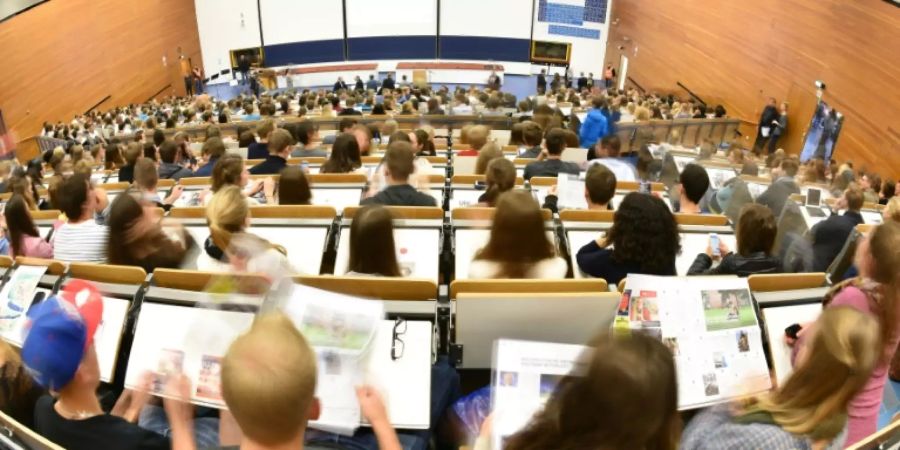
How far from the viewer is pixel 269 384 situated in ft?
4.26

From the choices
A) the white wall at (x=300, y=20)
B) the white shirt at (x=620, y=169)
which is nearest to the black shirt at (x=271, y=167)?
the white shirt at (x=620, y=169)

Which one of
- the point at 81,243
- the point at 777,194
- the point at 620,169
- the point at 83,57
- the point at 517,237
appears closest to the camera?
the point at 517,237

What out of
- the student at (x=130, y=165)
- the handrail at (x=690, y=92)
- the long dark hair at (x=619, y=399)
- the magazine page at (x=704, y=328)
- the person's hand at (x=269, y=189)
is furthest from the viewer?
the handrail at (x=690, y=92)

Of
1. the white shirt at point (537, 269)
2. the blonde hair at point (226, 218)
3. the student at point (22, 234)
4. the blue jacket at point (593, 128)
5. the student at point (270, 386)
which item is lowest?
the blue jacket at point (593, 128)

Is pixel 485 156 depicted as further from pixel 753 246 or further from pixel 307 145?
pixel 753 246

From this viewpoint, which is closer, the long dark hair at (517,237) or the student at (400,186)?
the long dark hair at (517,237)

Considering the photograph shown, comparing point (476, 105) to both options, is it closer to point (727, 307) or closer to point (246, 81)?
point (727, 307)

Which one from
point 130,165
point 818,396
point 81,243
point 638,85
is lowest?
point 638,85

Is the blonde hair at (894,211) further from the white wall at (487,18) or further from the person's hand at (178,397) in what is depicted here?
the white wall at (487,18)

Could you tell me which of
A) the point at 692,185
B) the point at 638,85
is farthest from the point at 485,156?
the point at 638,85

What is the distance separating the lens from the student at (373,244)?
2434mm

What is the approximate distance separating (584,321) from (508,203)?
2.14ft

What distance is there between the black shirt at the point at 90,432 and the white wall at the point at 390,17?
62.3 ft

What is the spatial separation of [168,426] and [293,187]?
1.86 meters
